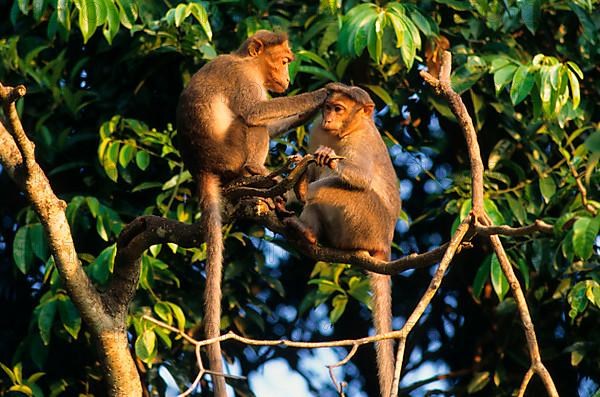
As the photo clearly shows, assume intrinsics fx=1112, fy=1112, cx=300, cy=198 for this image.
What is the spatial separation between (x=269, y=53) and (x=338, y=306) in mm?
1584

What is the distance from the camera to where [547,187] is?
6891 mm

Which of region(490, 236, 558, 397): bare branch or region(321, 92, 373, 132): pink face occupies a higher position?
region(490, 236, 558, 397): bare branch

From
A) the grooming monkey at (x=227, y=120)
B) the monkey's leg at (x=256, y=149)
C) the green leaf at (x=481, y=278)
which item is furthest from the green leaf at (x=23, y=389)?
the green leaf at (x=481, y=278)

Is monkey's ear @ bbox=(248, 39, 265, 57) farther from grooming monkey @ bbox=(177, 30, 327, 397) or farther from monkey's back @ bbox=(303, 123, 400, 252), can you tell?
monkey's back @ bbox=(303, 123, 400, 252)

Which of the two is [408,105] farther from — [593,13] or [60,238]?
[60,238]

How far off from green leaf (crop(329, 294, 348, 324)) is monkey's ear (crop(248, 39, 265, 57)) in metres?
1.57

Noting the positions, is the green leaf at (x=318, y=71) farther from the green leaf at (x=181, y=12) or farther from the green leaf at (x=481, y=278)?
the green leaf at (x=481, y=278)

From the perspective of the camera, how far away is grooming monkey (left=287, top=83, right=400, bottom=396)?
5.63 metres

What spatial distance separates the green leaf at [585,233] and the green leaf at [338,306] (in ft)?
6.35

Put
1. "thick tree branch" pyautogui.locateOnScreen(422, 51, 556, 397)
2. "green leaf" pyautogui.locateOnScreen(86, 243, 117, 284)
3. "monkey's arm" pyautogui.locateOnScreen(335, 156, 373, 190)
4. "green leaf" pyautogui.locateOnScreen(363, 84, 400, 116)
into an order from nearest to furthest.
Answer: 1. "thick tree branch" pyautogui.locateOnScreen(422, 51, 556, 397)
2. "monkey's arm" pyautogui.locateOnScreen(335, 156, 373, 190)
3. "green leaf" pyautogui.locateOnScreen(86, 243, 117, 284)
4. "green leaf" pyautogui.locateOnScreen(363, 84, 400, 116)

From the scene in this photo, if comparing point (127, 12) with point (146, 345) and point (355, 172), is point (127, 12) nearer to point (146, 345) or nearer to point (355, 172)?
point (355, 172)

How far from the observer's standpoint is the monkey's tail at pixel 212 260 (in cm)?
465

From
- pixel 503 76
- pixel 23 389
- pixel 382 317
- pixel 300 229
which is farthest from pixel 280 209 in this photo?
pixel 23 389

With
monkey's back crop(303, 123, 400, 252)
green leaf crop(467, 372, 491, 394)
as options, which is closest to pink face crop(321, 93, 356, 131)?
monkey's back crop(303, 123, 400, 252)
